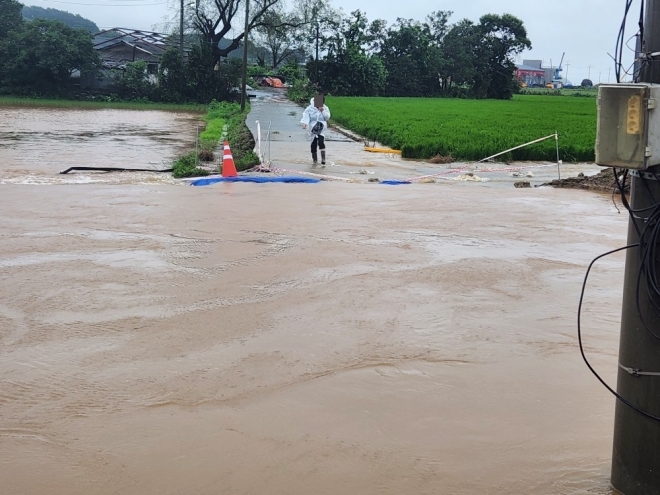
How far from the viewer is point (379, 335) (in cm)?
630

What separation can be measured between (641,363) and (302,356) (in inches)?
113

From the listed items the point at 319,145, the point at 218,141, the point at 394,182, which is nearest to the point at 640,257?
the point at 394,182

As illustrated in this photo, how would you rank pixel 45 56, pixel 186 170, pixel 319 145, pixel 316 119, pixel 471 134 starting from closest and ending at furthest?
pixel 186 170, pixel 316 119, pixel 319 145, pixel 471 134, pixel 45 56

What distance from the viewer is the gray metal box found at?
3145 mm

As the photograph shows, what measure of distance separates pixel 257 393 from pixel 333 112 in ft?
112

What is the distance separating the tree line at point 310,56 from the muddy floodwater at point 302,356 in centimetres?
4508

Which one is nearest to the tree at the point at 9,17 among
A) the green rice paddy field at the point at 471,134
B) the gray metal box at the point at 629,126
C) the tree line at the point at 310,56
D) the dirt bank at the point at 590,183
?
the tree line at the point at 310,56

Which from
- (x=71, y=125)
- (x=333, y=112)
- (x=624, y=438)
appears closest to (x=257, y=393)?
(x=624, y=438)

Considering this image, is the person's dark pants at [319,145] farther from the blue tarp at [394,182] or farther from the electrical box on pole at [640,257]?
the electrical box on pole at [640,257]

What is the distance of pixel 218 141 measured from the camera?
25812mm

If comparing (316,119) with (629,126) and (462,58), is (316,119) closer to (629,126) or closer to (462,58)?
(629,126)

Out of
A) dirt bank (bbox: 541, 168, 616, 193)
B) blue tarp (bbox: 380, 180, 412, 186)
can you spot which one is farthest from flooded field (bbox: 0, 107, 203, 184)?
dirt bank (bbox: 541, 168, 616, 193)

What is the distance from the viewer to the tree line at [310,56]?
53.0 metres

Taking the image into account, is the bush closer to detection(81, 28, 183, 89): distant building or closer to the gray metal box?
the gray metal box
